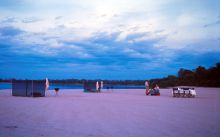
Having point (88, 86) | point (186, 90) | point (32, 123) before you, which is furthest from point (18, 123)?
point (88, 86)

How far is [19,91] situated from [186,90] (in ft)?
48.4

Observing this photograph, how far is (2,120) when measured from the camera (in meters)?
10.9

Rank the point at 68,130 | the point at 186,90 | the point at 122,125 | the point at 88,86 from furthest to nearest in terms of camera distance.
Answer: the point at 88,86 < the point at 186,90 < the point at 122,125 < the point at 68,130

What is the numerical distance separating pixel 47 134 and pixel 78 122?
2.35 meters

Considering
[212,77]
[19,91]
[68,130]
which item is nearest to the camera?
[68,130]

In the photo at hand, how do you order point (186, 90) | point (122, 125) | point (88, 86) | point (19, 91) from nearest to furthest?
point (122, 125), point (19, 91), point (186, 90), point (88, 86)

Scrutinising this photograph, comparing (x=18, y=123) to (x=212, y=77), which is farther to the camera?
(x=212, y=77)

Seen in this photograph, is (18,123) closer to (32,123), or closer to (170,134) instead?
(32,123)

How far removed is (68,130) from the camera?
9211 millimetres

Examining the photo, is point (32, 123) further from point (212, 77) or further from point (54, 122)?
point (212, 77)

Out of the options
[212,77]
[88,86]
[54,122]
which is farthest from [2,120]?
[212,77]

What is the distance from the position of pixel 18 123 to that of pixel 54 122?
114 centimetres

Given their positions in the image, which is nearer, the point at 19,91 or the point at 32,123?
the point at 32,123

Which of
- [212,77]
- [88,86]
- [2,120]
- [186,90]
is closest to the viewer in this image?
[2,120]
